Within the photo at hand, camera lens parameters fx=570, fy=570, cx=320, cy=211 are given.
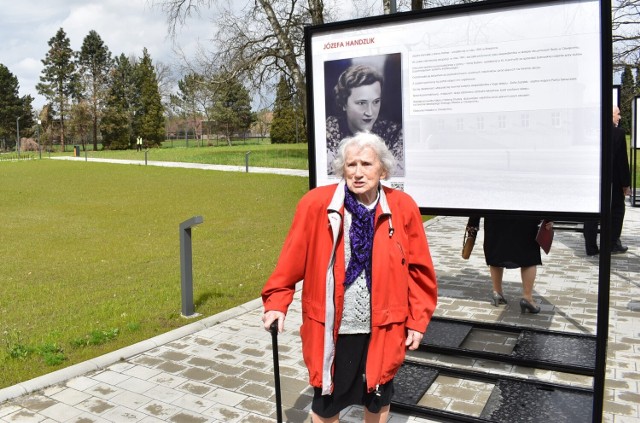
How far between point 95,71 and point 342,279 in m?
84.9

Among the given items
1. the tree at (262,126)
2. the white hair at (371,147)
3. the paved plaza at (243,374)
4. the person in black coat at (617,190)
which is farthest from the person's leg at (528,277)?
the tree at (262,126)

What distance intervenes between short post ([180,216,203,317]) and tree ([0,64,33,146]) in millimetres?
88312

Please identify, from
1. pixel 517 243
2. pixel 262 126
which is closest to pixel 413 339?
pixel 517 243

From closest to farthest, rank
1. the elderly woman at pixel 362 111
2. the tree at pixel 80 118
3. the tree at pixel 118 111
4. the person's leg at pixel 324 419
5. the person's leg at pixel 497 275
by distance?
the person's leg at pixel 324 419 < the elderly woman at pixel 362 111 < the person's leg at pixel 497 275 < the tree at pixel 80 118 < the tree at pixel 118 111

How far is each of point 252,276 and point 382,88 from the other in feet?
15.0

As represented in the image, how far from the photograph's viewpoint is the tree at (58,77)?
77375 mm

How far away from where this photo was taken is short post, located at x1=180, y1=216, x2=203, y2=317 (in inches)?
237

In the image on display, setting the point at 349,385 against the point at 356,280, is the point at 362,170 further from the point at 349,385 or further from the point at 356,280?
the point at 349,385

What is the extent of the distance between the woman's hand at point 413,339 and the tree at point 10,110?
302 feet

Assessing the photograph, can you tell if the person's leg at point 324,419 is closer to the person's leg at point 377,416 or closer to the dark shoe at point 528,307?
the person's leg at point 377,416

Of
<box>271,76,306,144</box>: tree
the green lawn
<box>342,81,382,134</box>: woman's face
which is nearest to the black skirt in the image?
<box>342,81,382,134</box>: woman's face

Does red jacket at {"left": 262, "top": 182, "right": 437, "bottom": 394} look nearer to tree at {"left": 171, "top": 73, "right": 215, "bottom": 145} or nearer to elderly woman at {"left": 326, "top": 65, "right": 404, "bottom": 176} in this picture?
elderly woman at {"left": 326, "top": 65, "right": 404, "bottom": 176}

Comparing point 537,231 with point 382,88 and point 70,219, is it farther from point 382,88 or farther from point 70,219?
point 70,219

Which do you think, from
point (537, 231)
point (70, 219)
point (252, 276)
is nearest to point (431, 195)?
point (537, 231)
